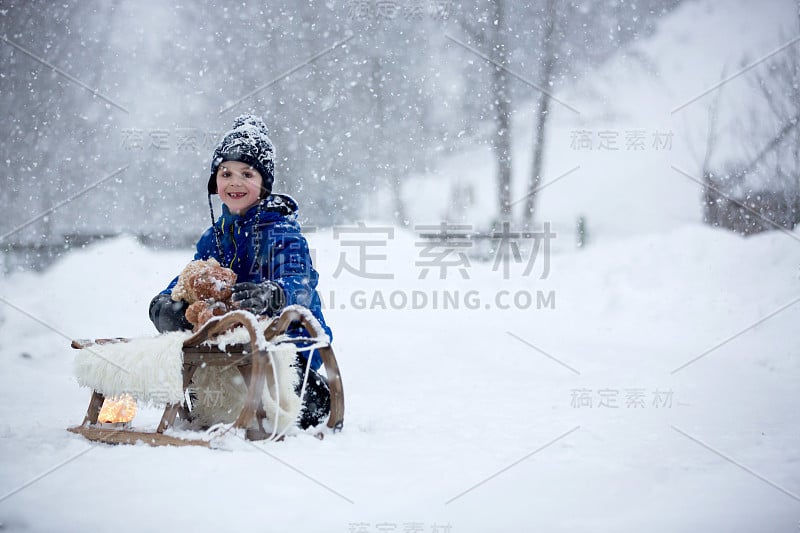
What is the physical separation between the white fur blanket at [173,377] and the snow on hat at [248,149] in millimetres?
1079

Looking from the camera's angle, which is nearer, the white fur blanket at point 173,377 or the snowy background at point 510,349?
the snowy background at point 510,349

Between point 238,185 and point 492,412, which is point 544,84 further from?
point 238,185

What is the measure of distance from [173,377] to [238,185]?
1157mm

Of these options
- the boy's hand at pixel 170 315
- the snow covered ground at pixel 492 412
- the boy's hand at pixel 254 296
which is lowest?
the snow covered ground at pixel 492 412

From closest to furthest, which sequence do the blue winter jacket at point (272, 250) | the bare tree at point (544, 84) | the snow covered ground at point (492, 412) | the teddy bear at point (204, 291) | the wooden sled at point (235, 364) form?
the snow covered ground at point (492, 412) < the wooden sled at point (235, 364) < the teddy bear at point (204, 291) < the blue winter jacket at point (272, 250) < the bare tree at point (544, 84)

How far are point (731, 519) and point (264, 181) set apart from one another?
8.99 ft

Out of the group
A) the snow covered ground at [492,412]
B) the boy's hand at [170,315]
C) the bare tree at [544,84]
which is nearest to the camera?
the snow covered ground at [492,412]

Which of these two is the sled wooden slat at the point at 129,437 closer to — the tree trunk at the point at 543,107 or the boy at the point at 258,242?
the boy at the point at 258,242

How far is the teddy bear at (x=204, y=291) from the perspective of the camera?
2688mm

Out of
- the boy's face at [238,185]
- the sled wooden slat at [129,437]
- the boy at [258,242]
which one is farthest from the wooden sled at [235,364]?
the boy's face at [238,185]

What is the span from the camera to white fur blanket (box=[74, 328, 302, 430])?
8.35ft

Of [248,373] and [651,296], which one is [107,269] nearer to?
[248,373]

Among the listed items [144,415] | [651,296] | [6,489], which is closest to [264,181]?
[144,415]

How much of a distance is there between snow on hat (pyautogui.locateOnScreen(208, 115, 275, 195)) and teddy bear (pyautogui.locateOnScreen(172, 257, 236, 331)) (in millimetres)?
740
